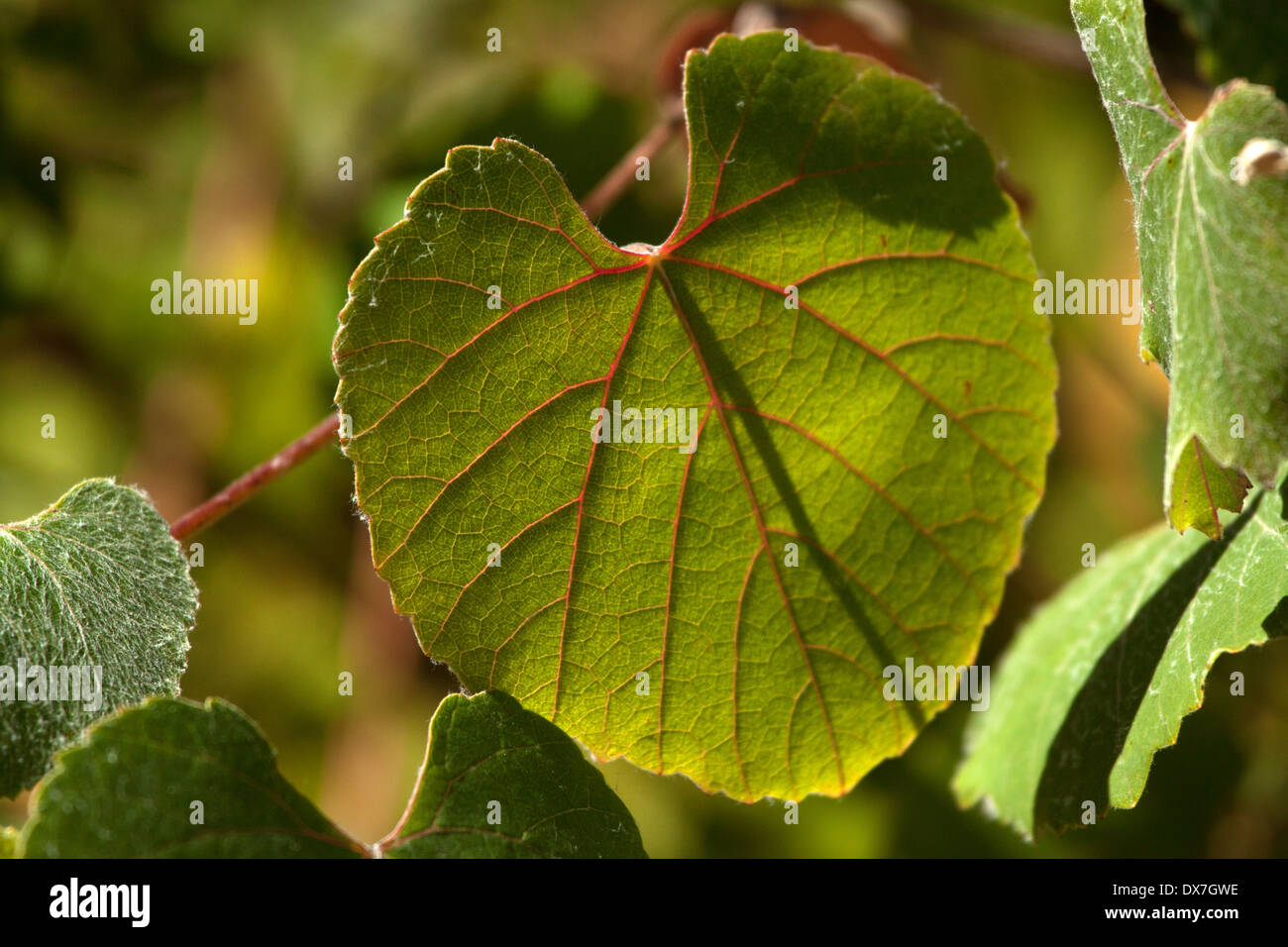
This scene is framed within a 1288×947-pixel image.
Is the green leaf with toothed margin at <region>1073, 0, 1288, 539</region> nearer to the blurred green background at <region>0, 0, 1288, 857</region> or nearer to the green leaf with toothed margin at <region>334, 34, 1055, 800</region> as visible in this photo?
the green leaf with toothed margin at <region>334, 34, 1055, 800</region>

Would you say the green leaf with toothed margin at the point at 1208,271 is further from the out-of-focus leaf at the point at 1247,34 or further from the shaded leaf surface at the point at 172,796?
the shaded leaf surface at the point at 172,796

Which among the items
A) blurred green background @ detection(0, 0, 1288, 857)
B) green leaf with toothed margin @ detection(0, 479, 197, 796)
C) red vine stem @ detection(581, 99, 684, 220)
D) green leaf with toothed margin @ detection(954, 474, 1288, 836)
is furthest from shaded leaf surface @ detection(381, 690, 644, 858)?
blurred green background @ detection(0, 0, 1288, 857)

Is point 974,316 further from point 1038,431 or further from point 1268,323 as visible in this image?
point 1268,323

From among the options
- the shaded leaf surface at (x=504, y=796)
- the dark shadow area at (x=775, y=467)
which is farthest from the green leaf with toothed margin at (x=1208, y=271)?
the shaded leaf surface at (x=504, y=796)

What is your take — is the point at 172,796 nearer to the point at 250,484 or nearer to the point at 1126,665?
the point at 250,484

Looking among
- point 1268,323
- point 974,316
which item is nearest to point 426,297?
point 974,316

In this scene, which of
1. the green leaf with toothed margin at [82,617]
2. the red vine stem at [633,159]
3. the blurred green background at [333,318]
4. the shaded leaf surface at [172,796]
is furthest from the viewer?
the blurred green background at [333,318]

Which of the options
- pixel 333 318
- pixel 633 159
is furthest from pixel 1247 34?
pixel 333 318
